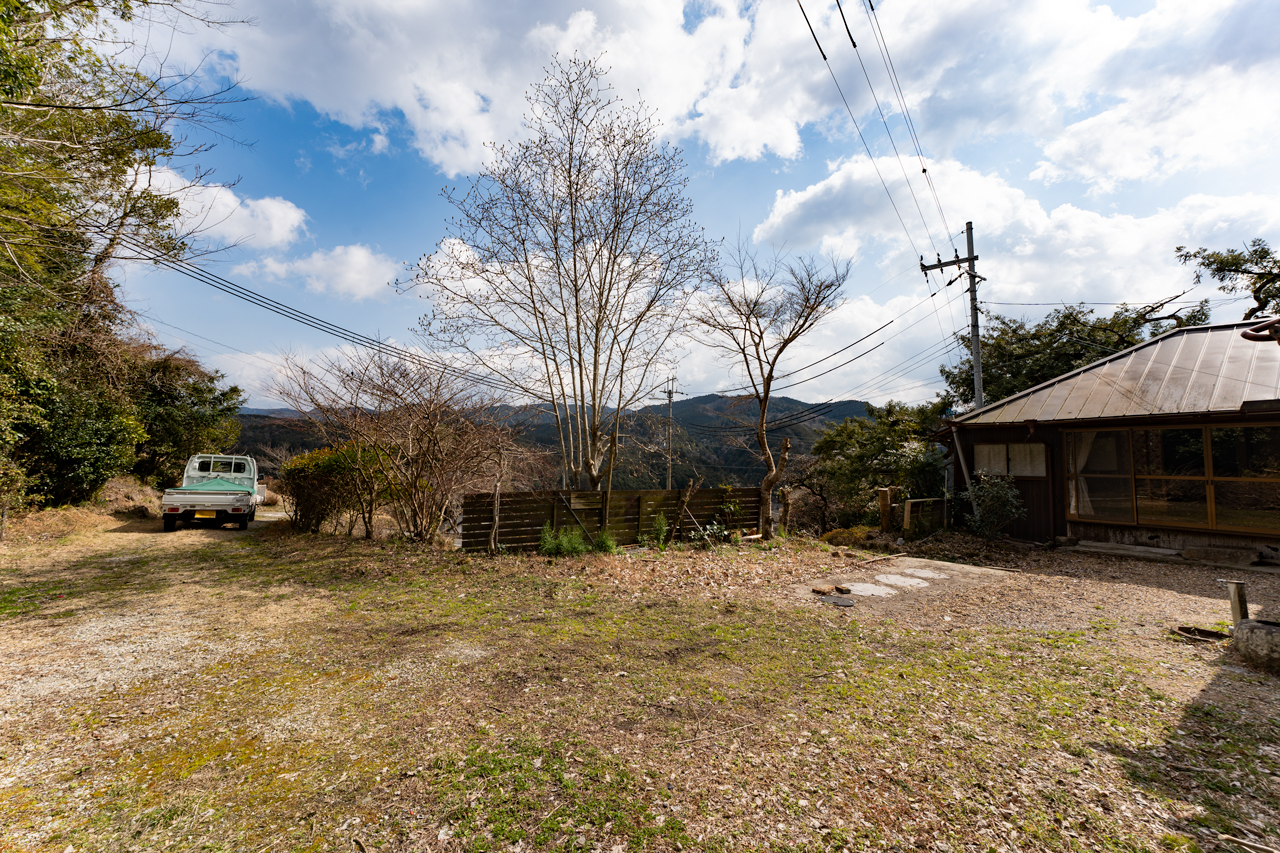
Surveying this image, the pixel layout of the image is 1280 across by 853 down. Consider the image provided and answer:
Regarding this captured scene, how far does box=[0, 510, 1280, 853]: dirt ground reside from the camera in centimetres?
228

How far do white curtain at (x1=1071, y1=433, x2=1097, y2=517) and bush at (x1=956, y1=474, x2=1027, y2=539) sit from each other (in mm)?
898

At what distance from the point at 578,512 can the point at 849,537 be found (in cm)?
667

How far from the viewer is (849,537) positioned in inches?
452

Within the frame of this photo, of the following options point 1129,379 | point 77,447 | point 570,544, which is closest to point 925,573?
point 570,544

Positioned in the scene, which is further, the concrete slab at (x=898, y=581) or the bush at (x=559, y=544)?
the bush at (x=559, y=544)

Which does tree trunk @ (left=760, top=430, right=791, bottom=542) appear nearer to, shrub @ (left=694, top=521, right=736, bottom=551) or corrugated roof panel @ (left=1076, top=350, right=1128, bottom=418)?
shrub @ (left=694, top=521, right=736, bottom=551)

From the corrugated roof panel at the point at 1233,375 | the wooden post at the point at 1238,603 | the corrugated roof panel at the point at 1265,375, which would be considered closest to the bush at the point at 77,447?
the wooden post at the point at 1238,603

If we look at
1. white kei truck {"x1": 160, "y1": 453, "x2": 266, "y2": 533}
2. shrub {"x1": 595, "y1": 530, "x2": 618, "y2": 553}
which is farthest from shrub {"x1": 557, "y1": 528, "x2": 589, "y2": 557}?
white kei truck {"x1": 160, "y1": 453, "x2": 266, "y2": 533}

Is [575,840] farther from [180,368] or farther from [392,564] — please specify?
[180,368]

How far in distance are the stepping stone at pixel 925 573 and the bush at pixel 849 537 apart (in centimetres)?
246

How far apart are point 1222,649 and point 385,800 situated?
7102mm

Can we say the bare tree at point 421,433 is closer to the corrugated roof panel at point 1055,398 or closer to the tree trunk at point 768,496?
the tree trunk at point 768,496

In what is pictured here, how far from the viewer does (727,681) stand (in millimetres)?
3859

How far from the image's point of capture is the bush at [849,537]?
11.1m
